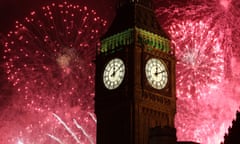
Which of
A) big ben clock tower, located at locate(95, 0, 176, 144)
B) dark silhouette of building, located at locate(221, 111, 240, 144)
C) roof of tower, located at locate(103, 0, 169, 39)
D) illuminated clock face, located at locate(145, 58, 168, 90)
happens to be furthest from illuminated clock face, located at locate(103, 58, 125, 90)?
dark silhouette of building, located at locate(221, 111, 240, 144)

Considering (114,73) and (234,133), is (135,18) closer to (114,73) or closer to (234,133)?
(114,73)

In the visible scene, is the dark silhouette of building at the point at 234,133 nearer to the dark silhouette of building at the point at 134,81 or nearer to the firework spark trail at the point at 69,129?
the dark silhouette of building at the point at 134,81

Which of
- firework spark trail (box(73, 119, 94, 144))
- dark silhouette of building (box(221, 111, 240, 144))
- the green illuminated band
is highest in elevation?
the green illuminated band

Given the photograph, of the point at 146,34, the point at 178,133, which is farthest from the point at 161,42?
the point at 178,133

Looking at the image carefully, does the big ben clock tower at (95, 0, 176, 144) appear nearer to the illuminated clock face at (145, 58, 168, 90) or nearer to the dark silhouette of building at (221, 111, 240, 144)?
the illuminated clock face at (145, 58, 168, 90)

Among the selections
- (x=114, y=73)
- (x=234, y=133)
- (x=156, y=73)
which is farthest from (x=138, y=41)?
(x=234, y=133)

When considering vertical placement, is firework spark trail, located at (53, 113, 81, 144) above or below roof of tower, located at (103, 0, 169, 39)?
below

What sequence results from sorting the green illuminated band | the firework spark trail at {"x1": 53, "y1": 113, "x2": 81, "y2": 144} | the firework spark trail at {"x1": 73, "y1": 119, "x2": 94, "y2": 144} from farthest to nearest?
the firework spark trail at {"x1": 73, "y1": 119, "x2": 94, "y2": 144} < the firework spark trail at {"x1": 53, "y1": 113, "x2": 81, "y2": 144} < the green illuminated band

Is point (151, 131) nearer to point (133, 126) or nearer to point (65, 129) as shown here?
point (133, 126)
